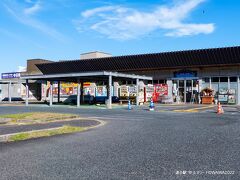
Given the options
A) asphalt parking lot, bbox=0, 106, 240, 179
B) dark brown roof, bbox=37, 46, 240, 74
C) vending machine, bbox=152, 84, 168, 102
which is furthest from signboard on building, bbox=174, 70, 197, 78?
asphalt parking lot, bbox=0, 106, 240, 179

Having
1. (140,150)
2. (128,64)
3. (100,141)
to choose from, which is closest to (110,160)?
(140,150)

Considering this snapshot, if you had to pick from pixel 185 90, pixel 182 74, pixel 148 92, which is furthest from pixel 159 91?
pixel 182 74

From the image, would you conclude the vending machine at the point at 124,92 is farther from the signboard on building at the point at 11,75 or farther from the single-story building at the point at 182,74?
the signboard on building at the point at 11,75

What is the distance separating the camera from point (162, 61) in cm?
4241

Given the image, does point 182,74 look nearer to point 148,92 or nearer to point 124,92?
point 148,92

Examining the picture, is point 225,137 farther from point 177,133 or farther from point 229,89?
point 229,89

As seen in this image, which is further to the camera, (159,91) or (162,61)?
(159,91)

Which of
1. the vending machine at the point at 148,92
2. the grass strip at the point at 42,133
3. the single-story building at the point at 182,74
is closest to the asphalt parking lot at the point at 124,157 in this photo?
the grass strip at the point at 42,133

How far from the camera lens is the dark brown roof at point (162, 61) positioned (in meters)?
37.9

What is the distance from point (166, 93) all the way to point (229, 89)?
789 cm

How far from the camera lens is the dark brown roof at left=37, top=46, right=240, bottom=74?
124 feet

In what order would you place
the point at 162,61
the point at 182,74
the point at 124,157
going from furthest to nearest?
the point at 162,61 → the point at 182,74 → the point at 124,157

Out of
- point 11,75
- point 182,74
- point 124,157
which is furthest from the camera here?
point 11,75

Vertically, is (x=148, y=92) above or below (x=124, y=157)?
above
